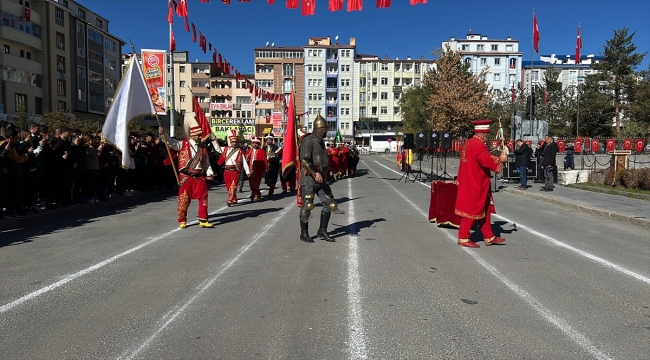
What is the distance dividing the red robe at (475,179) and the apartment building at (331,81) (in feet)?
300

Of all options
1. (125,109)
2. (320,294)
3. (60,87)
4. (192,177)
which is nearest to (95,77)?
(60,87)

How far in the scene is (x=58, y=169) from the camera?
38.8 feet

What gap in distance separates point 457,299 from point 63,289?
13.9ft

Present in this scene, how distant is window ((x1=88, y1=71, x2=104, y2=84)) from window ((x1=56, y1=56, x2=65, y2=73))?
5378mm

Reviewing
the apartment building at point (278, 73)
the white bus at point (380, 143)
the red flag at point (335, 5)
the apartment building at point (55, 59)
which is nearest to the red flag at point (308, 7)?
the red flag at point (335, 5)

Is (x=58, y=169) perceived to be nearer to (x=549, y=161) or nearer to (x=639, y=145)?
(x=549, y=161)

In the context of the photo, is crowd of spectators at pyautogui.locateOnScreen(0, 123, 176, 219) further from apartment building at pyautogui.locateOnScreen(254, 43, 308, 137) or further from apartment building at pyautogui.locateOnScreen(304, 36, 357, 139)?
apartment building at pyautogui.locateOnScreen(304, 36, 357, 139)

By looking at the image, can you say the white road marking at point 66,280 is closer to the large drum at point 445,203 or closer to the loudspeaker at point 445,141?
the large drum at point 445,203

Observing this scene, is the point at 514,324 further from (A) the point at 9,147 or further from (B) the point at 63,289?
(A) the point at 9,147

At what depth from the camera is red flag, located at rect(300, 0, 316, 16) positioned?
1269 cm

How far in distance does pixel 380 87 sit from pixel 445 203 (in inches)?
3726

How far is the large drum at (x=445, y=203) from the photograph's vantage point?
952 cm

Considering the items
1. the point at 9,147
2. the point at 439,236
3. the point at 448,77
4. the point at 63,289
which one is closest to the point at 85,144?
the point at 9,147

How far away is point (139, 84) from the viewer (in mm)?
9875
